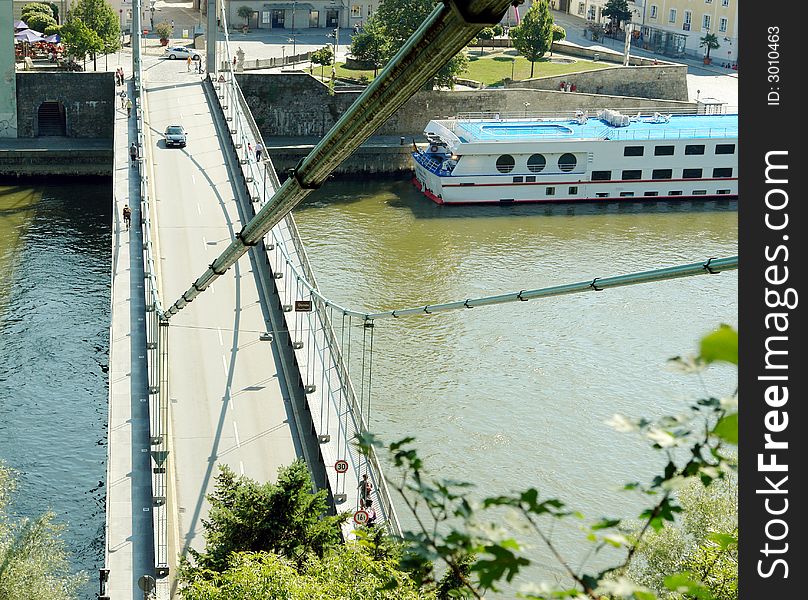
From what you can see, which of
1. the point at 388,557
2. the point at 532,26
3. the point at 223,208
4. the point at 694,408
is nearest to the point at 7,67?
the point at 223,208

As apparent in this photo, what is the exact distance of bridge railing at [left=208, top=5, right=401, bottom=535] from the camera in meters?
15.1

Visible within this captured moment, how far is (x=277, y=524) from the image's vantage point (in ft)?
40.2

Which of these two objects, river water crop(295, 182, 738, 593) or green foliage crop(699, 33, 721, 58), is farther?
green foliage crop(699, 33, 721, 58)

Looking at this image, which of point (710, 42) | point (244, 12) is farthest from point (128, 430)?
point (710, 42)

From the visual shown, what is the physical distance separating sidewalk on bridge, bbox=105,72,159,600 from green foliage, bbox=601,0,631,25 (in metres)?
27.2

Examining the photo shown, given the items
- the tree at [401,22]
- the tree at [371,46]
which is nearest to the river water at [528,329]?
the tree at [401,22]

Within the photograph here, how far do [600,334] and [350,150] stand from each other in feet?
54.7

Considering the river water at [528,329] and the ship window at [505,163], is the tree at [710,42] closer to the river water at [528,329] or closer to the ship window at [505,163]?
the river water at [528,329]

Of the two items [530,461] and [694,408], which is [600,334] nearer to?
[530,461]

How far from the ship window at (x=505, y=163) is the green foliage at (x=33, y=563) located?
19.5m

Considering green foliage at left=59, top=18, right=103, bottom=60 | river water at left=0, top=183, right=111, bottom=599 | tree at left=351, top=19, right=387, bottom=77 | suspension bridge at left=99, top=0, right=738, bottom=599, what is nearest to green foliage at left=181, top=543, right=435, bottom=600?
suspension bridge at left=99, top=0, right=738, bottom=599

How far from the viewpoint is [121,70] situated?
35031 mm

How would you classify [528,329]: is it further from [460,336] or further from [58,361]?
[58,361]

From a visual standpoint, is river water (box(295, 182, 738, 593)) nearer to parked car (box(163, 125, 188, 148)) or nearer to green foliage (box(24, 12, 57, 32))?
parked car (box(163, 125, 188, 148))
